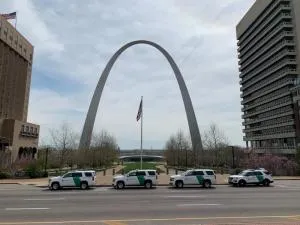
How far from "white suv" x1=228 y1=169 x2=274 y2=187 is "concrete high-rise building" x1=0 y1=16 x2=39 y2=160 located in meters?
66.7

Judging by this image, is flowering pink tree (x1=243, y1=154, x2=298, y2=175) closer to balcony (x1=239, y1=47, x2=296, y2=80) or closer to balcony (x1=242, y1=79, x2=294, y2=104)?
balcony (x1=242, y1=79, x2=294, y2=104)

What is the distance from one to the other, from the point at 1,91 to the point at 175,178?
80.8 metres

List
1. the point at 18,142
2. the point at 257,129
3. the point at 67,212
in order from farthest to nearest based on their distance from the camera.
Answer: the point at 257,129
the point at 18,142
the point at 67,212

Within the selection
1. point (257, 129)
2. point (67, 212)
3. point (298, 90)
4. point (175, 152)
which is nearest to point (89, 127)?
point (175, 152)

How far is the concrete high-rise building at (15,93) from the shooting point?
9219 centimetres

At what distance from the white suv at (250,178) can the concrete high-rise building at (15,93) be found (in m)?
66.7

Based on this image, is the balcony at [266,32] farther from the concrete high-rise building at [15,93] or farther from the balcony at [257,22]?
the concrete high-rise building at [15,93]

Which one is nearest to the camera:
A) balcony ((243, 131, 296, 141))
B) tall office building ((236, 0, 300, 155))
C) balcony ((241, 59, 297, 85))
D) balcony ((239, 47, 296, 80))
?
balcony ((243, 131, 296, 141))

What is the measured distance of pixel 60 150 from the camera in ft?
226

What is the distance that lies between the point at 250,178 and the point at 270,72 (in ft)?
306

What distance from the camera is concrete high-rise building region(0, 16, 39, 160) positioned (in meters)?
92.2

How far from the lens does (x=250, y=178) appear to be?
36.1m

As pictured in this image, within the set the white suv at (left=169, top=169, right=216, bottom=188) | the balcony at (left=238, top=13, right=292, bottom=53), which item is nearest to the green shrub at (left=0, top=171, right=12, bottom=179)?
the white suv at (left=169, top=169, right=216, bottom=188)

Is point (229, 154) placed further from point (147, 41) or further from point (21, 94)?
point (21, 94)
